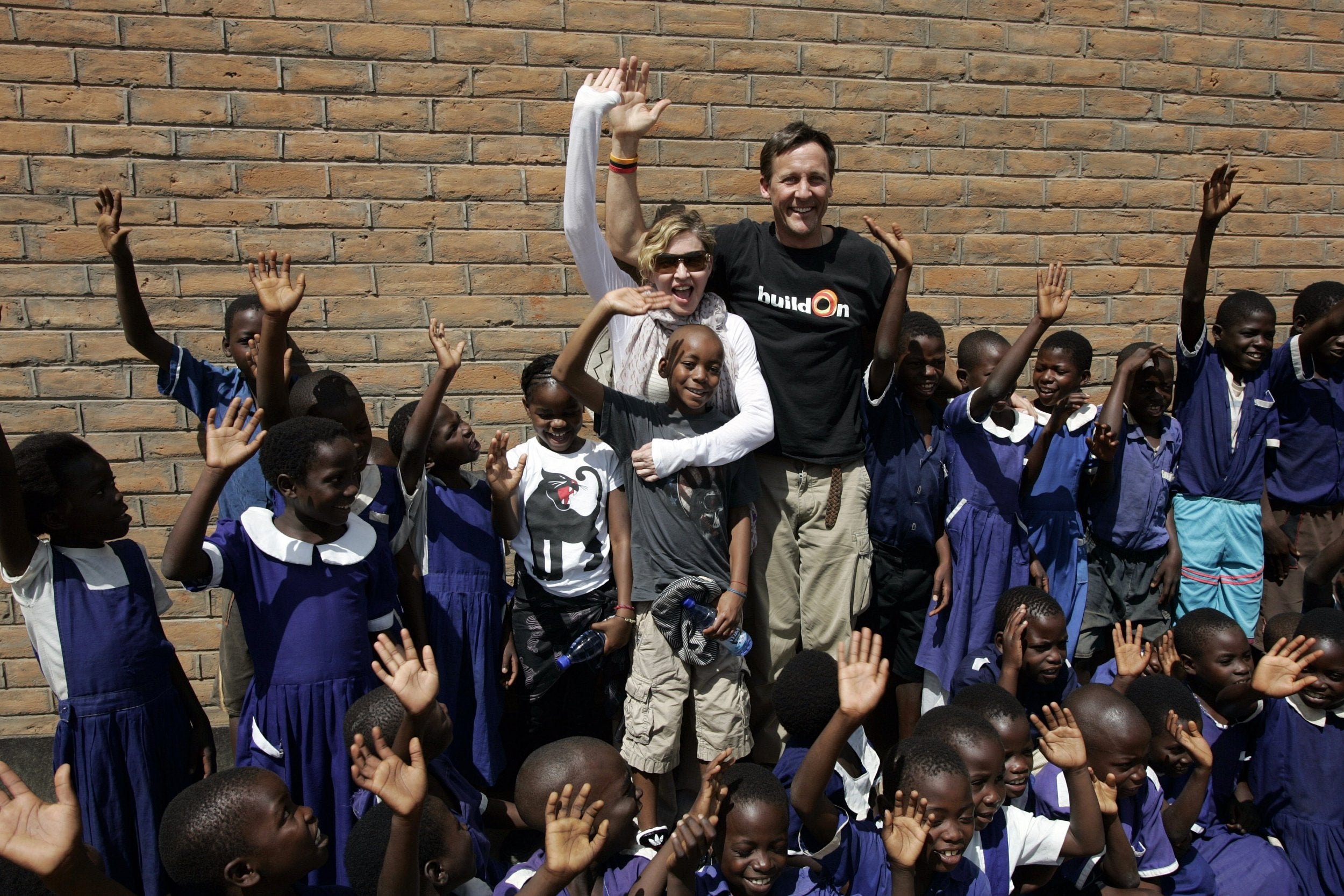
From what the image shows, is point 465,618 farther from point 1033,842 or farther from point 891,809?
point 1033,842

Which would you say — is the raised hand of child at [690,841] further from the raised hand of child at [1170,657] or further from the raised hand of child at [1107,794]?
the raised hand of child at [1170,657]


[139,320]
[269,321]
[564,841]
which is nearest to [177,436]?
A: [139,320]

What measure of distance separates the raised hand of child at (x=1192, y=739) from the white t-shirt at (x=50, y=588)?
121 inches

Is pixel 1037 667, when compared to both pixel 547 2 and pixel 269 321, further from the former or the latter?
pixel 547 2

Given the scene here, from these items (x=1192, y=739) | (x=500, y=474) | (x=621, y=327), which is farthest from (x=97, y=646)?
(x=1192, y=739)

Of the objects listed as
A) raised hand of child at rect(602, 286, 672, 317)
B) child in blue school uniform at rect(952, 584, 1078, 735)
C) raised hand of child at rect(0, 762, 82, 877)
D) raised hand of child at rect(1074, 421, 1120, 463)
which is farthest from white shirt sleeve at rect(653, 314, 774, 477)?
raised hand of child at rect(0, 762, 82, 877)

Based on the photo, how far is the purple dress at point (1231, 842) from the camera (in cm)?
314

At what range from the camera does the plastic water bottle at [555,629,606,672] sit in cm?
338

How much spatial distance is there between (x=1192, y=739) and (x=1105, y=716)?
1.17 ft

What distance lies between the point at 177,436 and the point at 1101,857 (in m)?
3.58

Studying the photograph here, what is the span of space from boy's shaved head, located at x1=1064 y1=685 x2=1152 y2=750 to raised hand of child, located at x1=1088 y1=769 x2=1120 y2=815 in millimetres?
106

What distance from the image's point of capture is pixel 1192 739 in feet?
9.95

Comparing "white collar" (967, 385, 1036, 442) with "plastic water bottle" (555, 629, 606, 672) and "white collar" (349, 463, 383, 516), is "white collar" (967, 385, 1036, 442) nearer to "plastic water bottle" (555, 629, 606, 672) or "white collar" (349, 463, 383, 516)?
"plastic water bottle" (555, 629, 606, 672)

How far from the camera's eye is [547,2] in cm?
402
